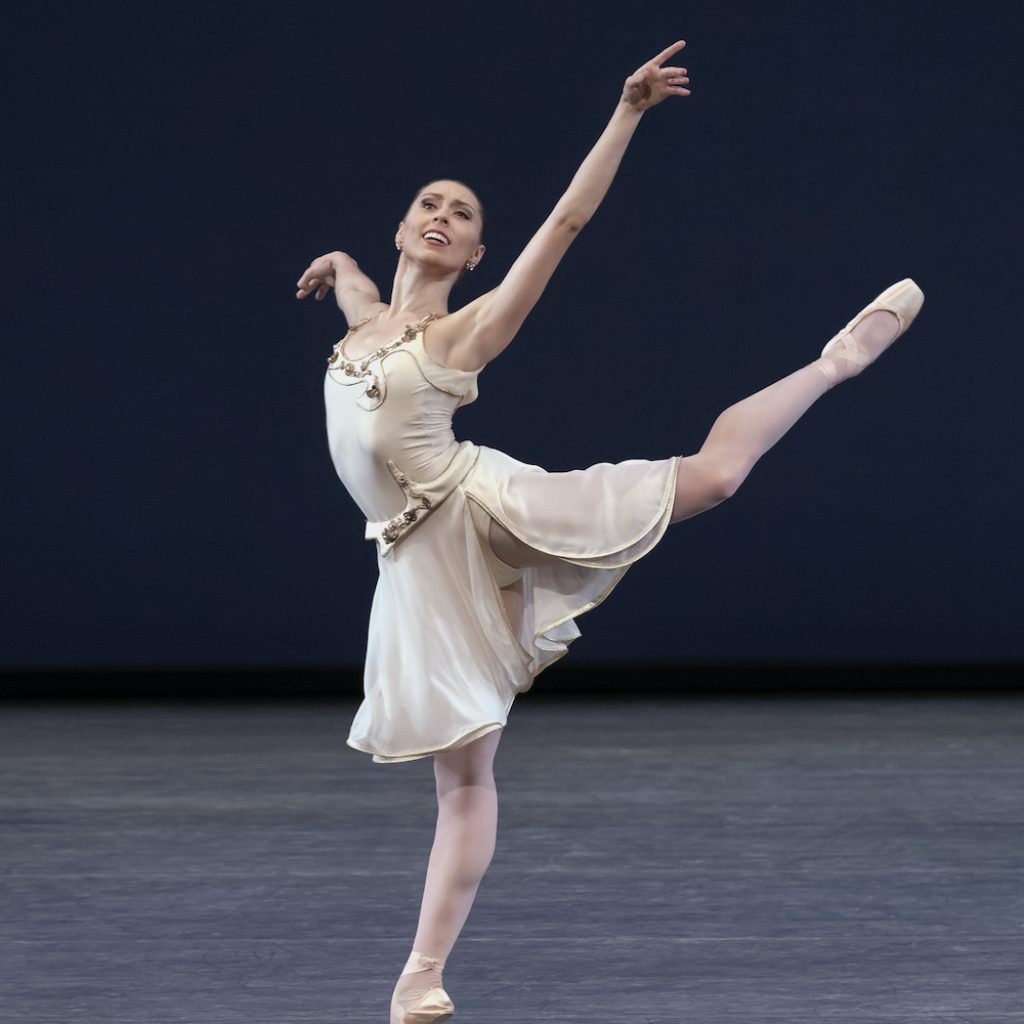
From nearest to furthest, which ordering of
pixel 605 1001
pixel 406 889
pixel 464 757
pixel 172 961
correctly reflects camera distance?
pixel 464 757, pixel 605 1001, pixel 172 961, pixel 406 889

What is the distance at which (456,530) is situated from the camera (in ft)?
6.77

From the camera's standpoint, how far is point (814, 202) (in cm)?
516

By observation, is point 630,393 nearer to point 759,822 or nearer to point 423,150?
point 423,150

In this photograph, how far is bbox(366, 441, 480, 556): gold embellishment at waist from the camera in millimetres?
2041

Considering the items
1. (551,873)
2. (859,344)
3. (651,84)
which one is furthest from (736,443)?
(551,873)

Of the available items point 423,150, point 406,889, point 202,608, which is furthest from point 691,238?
point 406,889

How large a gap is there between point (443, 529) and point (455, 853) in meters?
0.44

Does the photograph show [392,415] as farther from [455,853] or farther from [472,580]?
[455,853]

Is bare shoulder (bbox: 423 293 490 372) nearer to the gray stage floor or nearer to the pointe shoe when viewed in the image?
the pointe shoe

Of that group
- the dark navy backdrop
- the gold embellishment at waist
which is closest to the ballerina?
the gold embellishment at waist

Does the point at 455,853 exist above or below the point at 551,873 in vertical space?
above

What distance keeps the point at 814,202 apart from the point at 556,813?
253cm

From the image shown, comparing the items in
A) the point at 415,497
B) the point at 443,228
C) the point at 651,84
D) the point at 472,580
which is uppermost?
the point at 651,84

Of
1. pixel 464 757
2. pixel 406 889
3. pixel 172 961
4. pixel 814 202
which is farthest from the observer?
pixel 814 202
